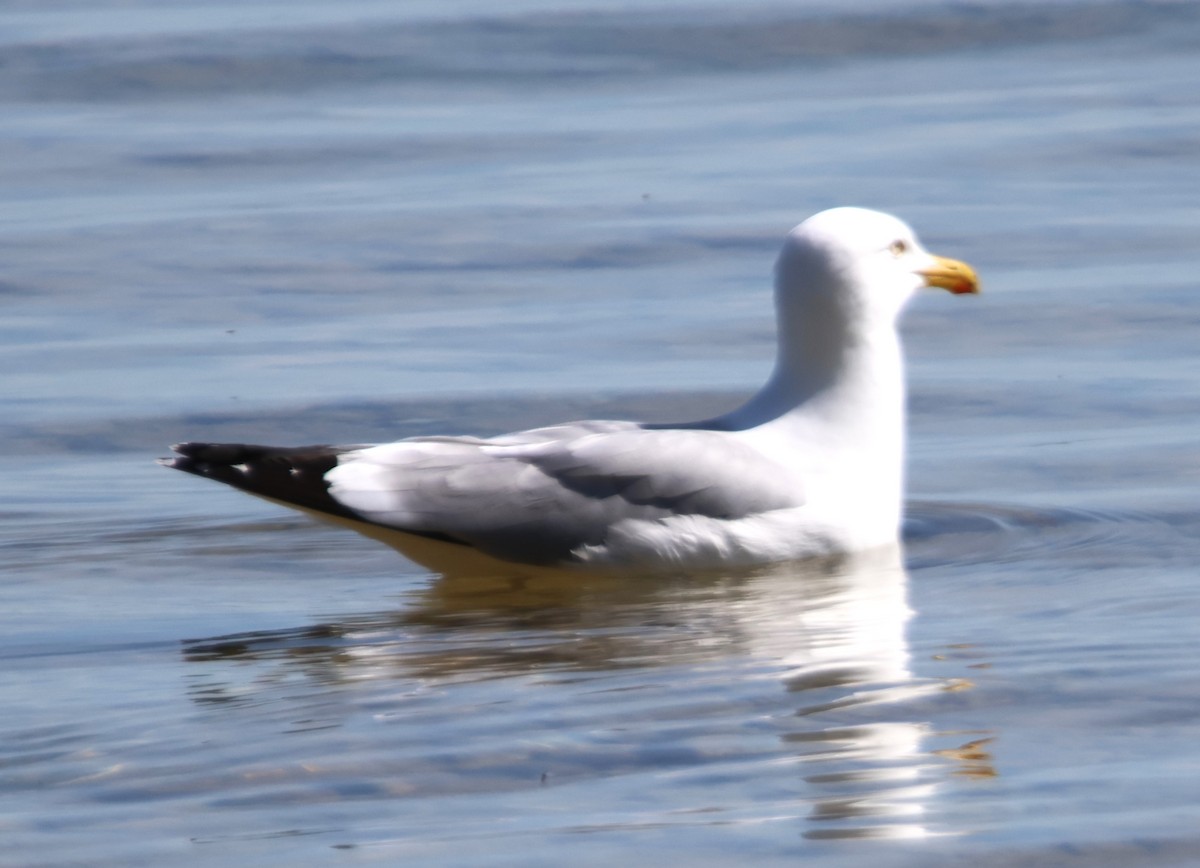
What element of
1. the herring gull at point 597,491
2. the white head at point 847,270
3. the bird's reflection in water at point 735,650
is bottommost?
the bird's reflection in water at point 735,650

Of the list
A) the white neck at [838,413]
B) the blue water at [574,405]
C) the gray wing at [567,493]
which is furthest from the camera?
the white neck at [838,413]

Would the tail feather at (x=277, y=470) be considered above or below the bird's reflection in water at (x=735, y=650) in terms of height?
above

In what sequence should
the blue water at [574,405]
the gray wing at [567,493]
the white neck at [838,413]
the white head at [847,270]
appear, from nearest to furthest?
the blue water at [574,405], the gray wing at [567,493], the white neck at [838,413], the white head at [847,270]

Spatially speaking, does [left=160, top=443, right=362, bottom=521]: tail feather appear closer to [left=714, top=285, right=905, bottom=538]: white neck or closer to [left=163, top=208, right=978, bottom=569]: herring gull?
[left=163, top=208, right=978, bottom=569]: herring gull

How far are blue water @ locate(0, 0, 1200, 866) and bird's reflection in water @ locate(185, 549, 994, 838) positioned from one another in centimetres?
2

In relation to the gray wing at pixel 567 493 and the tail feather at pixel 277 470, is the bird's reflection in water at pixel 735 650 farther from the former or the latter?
the tail feather at pixel 277 470

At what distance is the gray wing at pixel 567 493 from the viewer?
5.64 m

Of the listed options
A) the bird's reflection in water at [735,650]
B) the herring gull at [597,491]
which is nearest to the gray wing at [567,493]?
the herring gull at [597,491]

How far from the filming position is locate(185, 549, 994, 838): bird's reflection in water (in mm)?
4043

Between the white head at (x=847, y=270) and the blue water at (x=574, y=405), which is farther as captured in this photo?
the white head at (x=847, y=270)

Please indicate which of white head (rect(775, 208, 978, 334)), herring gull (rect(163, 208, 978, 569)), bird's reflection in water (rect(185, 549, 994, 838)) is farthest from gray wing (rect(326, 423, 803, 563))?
white head (rect(775, 208, 978, 334))

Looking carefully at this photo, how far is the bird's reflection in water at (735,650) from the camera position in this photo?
13.3ft

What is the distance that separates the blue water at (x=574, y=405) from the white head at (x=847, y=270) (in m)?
0.69

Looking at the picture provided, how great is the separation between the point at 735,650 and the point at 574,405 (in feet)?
9.69
